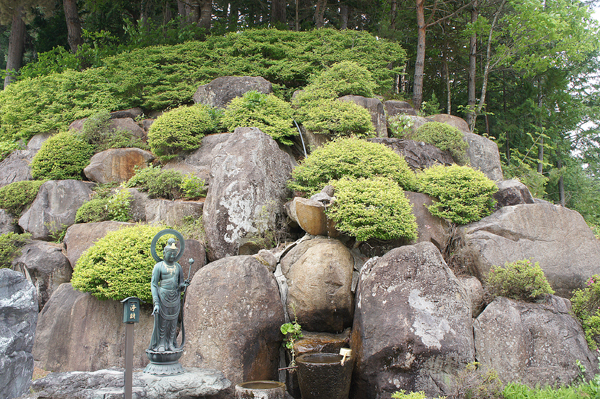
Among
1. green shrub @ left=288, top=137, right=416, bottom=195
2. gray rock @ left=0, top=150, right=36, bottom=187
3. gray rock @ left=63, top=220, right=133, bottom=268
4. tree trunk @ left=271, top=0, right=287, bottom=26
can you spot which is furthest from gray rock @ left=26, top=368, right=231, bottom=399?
tree trunk @ left=271, top=0, right=287, bottom=26

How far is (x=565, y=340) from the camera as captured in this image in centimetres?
586

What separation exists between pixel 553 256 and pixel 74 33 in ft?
61.9

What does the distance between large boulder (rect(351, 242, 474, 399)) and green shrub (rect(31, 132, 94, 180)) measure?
856 centimetres

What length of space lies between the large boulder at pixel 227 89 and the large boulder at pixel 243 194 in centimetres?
333

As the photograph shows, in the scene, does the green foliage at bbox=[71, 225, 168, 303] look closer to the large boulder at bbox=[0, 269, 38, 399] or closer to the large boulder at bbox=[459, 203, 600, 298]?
the large boulder at bbox=[0, 269, 38, 399]

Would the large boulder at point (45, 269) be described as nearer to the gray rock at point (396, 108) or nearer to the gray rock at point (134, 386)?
the gray rock at point (134, 386)

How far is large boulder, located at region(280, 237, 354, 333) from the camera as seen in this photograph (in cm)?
646

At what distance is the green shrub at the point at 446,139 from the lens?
10301 mm

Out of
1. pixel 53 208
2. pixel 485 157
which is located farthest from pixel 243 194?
pixel 485 157

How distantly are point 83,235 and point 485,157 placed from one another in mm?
9846

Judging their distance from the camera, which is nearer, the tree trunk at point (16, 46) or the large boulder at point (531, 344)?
the large boulder at point (531, 344)

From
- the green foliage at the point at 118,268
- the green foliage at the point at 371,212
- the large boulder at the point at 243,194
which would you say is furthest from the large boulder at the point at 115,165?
the green foliage at the point at 371,212

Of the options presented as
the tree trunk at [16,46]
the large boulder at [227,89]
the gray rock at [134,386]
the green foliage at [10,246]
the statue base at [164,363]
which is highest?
the tree trunk at [16,46]

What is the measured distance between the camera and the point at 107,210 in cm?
924
